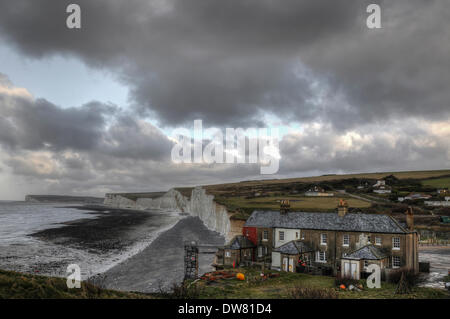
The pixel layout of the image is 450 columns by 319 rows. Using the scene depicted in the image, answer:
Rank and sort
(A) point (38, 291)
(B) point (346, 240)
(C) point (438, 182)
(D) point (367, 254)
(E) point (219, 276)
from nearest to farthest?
(A) point (38, 291), (E) point (219, 276), (D) point (367, 254), (B) point (346, 240), (C) point (438, 182)

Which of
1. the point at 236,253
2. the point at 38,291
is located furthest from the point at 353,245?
the point at 38,291

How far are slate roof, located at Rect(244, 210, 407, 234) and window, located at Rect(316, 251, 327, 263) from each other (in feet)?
9.65

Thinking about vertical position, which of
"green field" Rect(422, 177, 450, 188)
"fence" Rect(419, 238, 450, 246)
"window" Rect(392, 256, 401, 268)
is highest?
"green field" Rect(422, 177, 450, 188)

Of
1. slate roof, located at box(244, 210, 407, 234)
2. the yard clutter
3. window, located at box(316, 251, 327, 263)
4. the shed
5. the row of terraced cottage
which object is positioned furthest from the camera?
window, located at box(316, 251, 327, 263)

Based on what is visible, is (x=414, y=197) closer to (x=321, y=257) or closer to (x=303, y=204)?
(x=303, y=204)

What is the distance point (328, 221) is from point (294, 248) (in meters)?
5.92

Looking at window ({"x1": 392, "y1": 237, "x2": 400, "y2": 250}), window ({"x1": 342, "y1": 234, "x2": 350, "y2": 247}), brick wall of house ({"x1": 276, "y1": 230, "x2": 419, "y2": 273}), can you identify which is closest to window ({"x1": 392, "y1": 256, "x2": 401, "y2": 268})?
brick wall of house ({"x1": 276, "y1": 230, "x2": 419, "y2": 273})

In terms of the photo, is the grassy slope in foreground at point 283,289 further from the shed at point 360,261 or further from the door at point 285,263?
the door at point 285,263

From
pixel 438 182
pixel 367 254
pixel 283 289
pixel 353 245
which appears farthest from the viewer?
pixel 438 182

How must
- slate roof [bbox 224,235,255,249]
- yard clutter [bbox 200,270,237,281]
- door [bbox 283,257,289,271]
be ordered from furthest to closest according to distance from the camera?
slate roof [bbox 224,235,255,249] < door [bbox 283,257,289,271] < yard clutter [bbox 200,270,237,281]

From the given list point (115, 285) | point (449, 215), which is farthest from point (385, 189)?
point (115, 285)

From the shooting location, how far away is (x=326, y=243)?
1673 inches

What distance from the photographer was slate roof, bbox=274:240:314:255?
40594mm

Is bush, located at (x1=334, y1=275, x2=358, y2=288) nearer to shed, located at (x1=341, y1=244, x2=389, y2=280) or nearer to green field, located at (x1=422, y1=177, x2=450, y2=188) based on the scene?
shed, located at (x1=341, y1=244, x2=389, y2=280)
